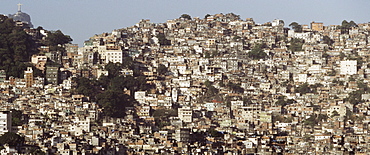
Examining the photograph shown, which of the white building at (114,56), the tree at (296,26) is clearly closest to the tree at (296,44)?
the tree at (296,26)

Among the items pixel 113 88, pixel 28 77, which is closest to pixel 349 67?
pixel 113 88

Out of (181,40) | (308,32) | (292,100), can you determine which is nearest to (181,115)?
(292,100)

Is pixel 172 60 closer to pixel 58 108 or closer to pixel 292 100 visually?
pixel 292 100

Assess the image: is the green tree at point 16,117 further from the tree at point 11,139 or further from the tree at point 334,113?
the tree at point 334,113

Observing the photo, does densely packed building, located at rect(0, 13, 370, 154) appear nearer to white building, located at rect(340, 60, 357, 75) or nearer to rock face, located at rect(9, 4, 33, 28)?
white building, located at rect(340, 60, 357, 75)

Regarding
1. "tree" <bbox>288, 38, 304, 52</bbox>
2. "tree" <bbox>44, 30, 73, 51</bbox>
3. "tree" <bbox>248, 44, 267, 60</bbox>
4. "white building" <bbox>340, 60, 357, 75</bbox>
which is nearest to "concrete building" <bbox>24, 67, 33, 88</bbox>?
"tree" <bbox>44, 30, 73, 51</bbox>

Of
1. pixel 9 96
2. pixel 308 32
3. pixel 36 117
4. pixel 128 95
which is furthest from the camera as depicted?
pixel 308 32
